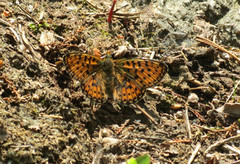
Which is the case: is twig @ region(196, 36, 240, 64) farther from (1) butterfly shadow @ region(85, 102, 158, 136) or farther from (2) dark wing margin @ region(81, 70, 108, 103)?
(2) dark wing margin @ region(81, 70, 108, 103)

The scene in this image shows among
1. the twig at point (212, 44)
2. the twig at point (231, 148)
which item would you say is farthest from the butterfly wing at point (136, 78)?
the twig at point (212, 44)

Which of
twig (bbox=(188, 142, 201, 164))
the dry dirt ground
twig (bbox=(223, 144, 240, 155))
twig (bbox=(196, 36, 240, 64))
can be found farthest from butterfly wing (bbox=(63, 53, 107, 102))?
twig (bbox=(196, 36, 240, 64))

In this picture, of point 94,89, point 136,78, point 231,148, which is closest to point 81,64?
point 94,89

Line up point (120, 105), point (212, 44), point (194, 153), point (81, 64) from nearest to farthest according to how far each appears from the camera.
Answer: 1. point (194, 153)
2. point (81, 64)
3. point (120, 105)
4. point (212, 44)

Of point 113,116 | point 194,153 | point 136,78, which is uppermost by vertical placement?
point 136,78

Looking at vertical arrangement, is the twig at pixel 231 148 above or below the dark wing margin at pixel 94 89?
below

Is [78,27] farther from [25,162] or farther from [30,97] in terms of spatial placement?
[25,162]

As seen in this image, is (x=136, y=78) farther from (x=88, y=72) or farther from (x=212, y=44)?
(x=212, y=44)

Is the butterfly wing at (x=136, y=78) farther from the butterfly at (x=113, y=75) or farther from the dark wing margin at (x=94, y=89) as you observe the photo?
the dark wing margin at (x=94, y=89)
